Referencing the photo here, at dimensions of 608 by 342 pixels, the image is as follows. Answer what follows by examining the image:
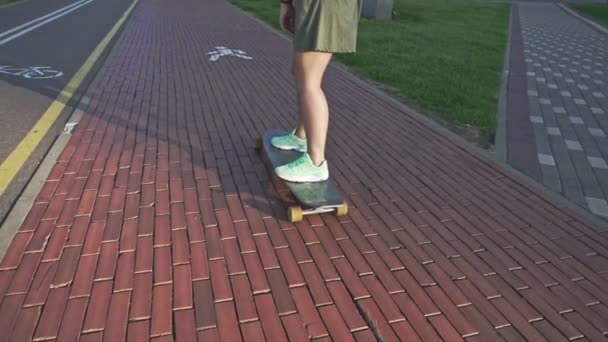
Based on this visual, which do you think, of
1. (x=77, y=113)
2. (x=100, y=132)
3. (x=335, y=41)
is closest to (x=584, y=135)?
(x=335, y=41)

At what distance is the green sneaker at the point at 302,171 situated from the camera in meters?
3.00

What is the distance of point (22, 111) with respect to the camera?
4.83m

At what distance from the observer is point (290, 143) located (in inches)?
139

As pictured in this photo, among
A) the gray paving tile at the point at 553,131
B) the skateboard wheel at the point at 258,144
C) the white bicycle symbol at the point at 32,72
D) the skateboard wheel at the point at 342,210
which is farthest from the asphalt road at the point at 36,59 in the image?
the gray paving tile at the point at 553,131

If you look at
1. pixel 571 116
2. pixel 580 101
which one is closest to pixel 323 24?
pixel 571 116

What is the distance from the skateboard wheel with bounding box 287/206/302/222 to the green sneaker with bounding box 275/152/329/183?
248 mm

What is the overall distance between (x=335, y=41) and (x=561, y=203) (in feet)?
7.22

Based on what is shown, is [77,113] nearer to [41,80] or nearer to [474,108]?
[41,80]

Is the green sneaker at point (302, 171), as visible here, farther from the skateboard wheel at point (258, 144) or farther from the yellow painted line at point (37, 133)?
the yellow painted line at point (37, 133)

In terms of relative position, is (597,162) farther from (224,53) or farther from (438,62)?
(224,53)

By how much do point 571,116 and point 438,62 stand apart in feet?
11.2

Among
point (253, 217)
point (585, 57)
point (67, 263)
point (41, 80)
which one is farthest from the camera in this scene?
point (585, 57)

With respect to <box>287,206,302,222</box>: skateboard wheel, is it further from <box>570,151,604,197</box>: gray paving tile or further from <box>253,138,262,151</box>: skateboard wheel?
<box>570,151,604,197</box>: gray paving tile

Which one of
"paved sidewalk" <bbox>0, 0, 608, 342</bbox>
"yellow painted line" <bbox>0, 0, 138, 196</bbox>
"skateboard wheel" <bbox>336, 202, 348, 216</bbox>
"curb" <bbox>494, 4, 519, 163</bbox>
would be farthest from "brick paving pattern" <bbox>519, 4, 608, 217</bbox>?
"yellow painted line" <bbox>0, 0, 138, 196</bbox>
